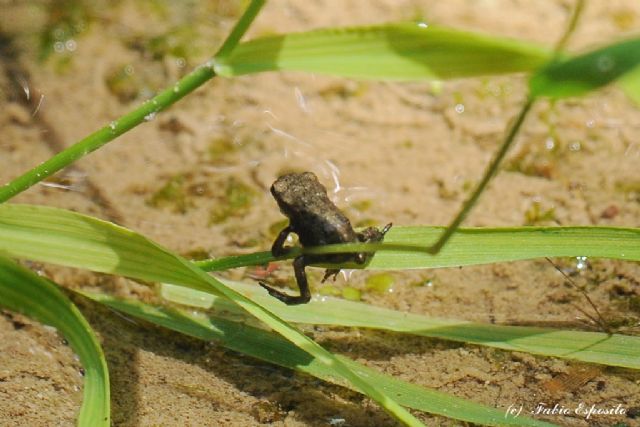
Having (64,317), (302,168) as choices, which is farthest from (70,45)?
(64,317)

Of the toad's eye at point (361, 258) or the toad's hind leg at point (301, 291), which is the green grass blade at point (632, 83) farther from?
the toad's hind leg at point (301, 291)

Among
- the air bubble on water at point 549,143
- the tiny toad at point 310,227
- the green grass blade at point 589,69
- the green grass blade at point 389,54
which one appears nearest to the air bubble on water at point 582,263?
the tiny toad at point 310,227

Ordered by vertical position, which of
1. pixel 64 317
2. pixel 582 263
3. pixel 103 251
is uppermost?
pixel 582 263

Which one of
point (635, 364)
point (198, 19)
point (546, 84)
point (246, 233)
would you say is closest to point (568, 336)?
point (635, 364)

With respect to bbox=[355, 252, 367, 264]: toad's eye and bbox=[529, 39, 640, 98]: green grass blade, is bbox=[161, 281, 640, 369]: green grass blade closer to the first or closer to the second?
bbox=[355, 252, 367, 264]: toad's eye

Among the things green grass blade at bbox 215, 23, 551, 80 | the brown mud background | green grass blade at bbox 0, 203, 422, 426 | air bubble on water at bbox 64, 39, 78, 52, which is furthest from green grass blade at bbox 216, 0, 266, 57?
air bubble on water at bbox 64, 39, 78, 52

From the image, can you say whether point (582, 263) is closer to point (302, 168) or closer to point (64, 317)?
point (302, 168)
